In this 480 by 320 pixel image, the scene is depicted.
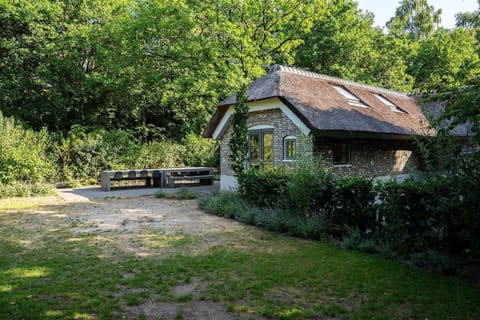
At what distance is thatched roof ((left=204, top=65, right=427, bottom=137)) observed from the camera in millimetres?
11758

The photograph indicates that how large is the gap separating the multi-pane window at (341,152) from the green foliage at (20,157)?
11797 mm

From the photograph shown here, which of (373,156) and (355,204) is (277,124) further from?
(355,204)

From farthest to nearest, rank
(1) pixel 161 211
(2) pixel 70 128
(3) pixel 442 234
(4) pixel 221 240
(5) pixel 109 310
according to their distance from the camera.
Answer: (2) pixel 70 128, (1) pixel 161 211, (4) pixel 221 240, (3) pixel 442 234, (5) pixel 109 310

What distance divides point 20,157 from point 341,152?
12.4 meters

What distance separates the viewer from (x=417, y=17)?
117ft

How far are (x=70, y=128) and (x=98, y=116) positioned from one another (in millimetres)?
1863

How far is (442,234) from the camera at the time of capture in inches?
215

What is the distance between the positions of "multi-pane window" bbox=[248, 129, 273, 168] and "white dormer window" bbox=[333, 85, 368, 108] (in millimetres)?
3742

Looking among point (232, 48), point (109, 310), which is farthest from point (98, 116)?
point (109, 310)

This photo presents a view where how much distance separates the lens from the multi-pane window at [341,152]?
42.5 feet

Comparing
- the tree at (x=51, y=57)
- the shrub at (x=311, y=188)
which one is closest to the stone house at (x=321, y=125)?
the shrub at (x=311, y=188)

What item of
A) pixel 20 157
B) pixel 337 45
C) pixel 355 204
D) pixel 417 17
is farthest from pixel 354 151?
pixel 417 17

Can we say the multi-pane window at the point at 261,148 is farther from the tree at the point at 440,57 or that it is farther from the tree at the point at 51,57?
the tree at the point at 440,57

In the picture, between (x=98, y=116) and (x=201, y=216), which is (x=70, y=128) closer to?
(x=98, y=116)
